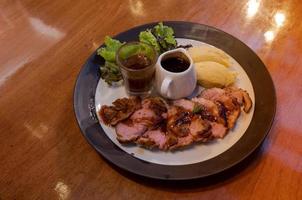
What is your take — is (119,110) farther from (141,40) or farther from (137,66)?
(141,40)

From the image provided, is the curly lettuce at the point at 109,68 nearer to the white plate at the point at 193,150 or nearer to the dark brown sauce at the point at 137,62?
the dark brown sauce at the point at 137,62

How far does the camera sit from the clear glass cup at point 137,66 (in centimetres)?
117

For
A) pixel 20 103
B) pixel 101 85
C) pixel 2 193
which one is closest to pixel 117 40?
pixel 101 85

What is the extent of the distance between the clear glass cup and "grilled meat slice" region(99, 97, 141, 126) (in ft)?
0.22

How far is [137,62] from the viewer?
1.24 meters

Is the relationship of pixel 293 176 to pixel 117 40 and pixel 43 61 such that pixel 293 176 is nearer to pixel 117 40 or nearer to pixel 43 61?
pixel 117 40

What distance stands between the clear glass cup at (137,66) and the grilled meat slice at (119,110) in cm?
7

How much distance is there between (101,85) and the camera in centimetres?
127

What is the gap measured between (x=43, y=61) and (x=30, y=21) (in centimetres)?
32

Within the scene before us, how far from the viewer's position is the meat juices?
1055 mm

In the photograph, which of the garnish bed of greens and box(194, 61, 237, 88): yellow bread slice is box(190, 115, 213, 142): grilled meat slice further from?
the garnish bed of greens

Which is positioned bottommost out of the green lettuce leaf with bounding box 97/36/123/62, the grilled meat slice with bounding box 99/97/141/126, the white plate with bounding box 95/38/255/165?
the white plate with bounding box 95/38/255/165

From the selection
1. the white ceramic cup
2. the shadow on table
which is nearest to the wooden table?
the shadow on table

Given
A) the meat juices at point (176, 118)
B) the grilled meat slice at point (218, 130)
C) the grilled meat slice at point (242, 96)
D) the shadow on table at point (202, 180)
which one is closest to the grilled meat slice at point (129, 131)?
the meat juices at point (176, 118)
